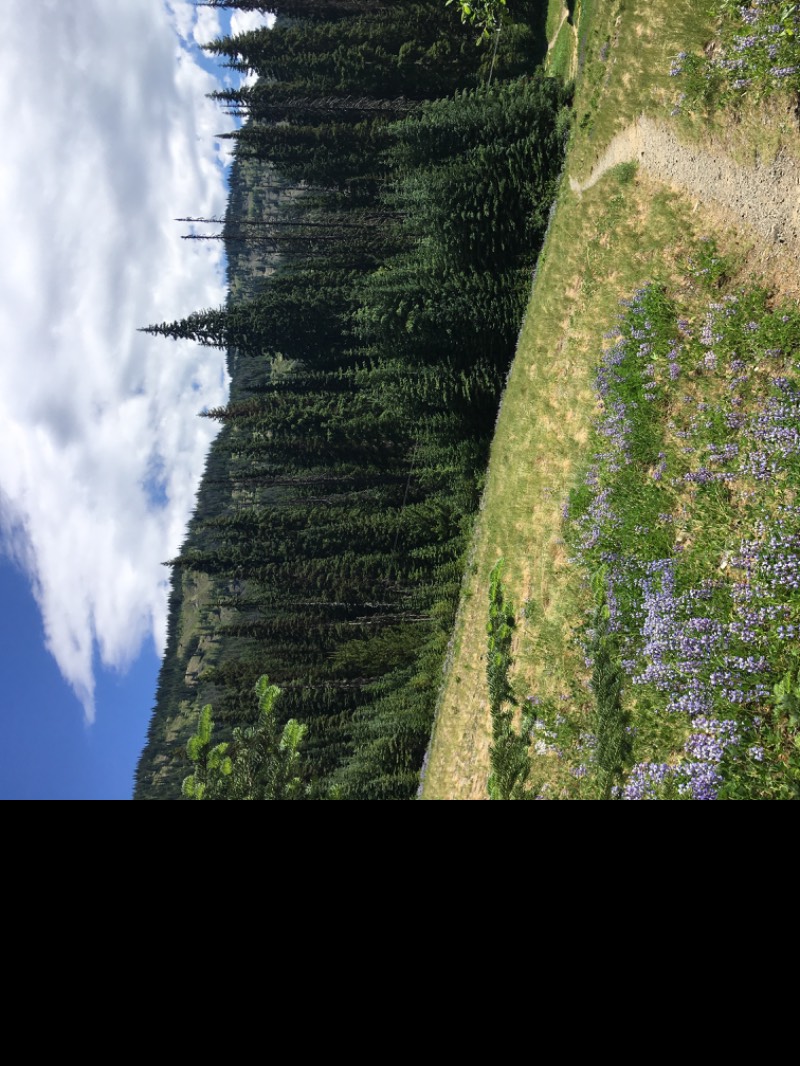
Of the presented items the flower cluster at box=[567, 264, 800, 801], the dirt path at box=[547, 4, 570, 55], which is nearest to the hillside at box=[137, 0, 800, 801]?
the flower cluster at box=[567, 264, 800, 801]

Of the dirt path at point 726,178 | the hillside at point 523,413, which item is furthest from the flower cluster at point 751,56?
the dirt path at point 726,178

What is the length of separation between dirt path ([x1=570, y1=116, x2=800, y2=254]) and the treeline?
31.1 feet

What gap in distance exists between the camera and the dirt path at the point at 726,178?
47.7 feet

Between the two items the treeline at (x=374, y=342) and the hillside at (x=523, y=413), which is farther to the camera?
the treeline at (x=374, y=342)

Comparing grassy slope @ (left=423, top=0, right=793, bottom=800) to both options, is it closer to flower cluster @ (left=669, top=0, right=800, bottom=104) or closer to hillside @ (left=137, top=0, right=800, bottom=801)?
hillside @ (left=137, top=0, right=800, bottom=801)

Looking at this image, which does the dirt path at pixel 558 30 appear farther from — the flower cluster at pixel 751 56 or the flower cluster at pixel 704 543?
the flower cluster at pixel 704 543

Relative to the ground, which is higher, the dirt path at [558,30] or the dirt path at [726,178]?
the dirt path at [558,30]

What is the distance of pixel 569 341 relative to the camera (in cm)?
2578

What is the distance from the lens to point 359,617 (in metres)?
45.8

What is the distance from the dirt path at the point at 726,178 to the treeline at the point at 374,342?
9.47 metres

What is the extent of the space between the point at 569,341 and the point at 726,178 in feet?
29.9
